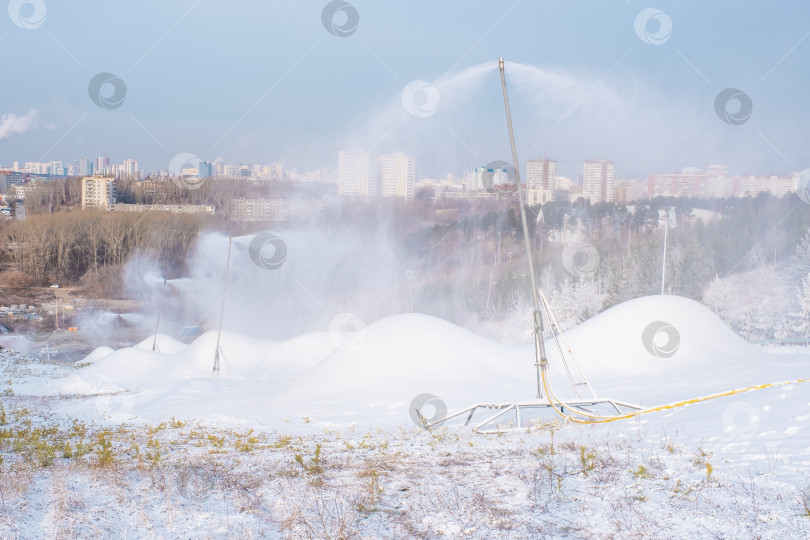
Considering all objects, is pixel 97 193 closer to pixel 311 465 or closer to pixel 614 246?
pixel 614 246

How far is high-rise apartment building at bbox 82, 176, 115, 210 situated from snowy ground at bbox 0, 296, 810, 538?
80.2m

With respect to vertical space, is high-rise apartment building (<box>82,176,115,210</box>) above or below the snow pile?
above

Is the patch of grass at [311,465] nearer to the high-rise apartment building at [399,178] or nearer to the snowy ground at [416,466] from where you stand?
the snowy ground at [416,466]

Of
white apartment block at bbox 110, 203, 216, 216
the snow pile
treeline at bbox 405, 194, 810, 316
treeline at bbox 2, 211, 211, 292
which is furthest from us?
white apartment block at bbox 110, 203, 216, 216

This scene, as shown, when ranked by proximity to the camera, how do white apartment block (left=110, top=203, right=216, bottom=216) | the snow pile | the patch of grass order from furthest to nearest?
1. white apartment block (left=110, top=203, right=216, bottom=216)
2. the snow pile
3. the patch of grass

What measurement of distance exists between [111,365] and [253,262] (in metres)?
36.8

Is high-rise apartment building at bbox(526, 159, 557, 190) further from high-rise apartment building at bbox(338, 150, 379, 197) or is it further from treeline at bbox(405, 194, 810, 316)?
high-rise apartment building at bbox(338, 150, 379, 197)

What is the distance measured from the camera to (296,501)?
4.94 metres

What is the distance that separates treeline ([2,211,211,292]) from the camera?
67312 mm

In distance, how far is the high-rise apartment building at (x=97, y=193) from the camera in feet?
279

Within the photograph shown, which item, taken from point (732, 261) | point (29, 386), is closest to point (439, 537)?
point (29, 386)

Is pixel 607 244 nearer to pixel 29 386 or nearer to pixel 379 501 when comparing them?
pixel 29 386

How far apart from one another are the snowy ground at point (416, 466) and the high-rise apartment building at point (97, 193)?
8016 cm

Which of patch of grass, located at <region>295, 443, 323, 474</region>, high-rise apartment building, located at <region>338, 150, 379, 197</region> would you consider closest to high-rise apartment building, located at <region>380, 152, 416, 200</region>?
high-rise apartment building, located at <region>338, 150, 379, 197</region>
